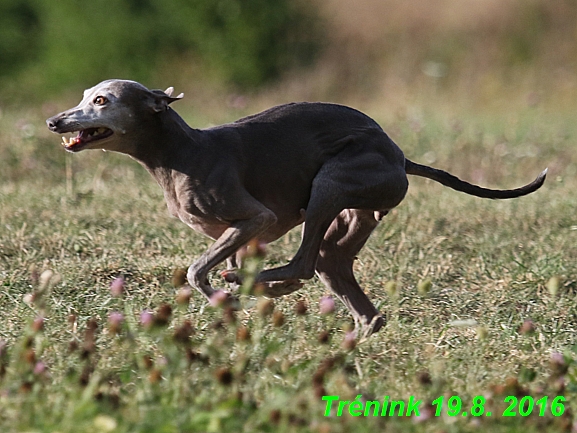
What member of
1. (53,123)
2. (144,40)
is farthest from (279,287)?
(144,40)

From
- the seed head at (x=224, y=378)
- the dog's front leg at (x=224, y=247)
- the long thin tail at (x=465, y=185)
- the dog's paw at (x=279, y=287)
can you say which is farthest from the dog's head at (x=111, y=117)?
the seed head at (x=224, y=378)

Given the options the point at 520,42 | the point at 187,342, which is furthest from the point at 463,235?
the point at 520,42

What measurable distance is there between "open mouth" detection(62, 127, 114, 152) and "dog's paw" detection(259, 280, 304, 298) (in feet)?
3.34

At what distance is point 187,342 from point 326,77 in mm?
11940

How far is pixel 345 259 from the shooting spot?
4891 mm

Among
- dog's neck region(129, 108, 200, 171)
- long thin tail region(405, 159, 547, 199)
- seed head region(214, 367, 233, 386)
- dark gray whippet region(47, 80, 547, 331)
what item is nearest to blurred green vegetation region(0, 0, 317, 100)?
long thin tail region(405, 159, 547, 199)

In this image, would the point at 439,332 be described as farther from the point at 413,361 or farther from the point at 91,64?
the point at 91,64

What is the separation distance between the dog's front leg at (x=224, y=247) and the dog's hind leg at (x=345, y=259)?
0.55m

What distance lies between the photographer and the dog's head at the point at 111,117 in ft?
14.0

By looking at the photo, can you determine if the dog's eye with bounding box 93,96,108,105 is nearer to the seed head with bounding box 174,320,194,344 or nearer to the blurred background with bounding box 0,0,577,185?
the seed head with bounding box 174,320,194,344

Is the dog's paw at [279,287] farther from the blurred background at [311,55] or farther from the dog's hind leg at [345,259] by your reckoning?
the blurred background at [311,55]

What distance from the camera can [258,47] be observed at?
50.9 ft

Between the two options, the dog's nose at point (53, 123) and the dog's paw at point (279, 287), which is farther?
the dog's paw at point (279, 287)

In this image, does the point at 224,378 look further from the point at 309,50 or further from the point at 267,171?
the point at 309,50
